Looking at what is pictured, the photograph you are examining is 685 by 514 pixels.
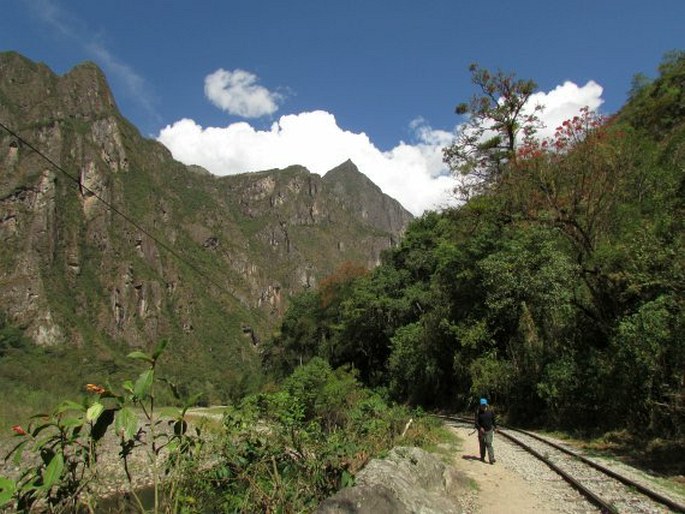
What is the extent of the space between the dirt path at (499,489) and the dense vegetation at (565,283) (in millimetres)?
4150

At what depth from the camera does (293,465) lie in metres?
6.54

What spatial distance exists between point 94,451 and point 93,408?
2.29ft

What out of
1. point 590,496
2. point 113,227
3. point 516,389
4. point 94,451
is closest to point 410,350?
point 516,389

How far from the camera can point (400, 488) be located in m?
6.19

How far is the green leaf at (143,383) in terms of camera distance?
2.90m

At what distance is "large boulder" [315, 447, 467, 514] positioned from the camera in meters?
5.45

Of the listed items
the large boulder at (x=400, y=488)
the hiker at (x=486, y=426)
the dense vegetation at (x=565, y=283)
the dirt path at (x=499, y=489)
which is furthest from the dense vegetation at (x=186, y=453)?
the dense vegetation at (x=565, y=283)

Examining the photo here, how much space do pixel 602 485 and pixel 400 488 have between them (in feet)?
15.4

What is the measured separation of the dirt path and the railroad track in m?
0.76

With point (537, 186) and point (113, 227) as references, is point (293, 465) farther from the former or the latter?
point (113, 227)

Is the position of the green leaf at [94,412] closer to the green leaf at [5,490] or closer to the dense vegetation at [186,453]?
the dense vegetation at [186,453]

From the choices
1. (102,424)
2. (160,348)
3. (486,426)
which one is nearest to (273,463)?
(102,424)

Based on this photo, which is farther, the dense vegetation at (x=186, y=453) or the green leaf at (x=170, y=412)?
the green leaf at (x=170, y=412)

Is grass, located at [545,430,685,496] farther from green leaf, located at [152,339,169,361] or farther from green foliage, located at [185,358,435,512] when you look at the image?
green leaf, located at [152,339,169,361]
